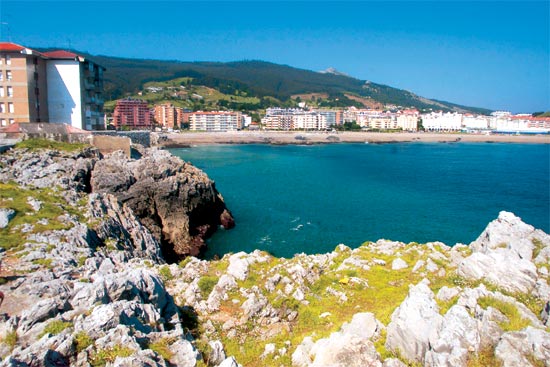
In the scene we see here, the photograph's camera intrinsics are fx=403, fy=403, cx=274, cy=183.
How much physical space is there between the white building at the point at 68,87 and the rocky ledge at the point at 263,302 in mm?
22753

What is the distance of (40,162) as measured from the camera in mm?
29359

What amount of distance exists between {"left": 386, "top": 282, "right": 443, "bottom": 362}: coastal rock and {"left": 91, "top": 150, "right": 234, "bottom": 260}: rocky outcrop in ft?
77.6

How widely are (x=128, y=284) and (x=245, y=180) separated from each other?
176 feet

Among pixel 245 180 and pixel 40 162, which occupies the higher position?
pixel 40 162

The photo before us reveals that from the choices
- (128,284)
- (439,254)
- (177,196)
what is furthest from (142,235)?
(439,254)

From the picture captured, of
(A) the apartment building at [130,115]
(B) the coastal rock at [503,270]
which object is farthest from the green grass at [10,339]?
(A) the apartment building at [130,115]

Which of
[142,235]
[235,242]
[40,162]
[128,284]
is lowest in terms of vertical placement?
[235,242]

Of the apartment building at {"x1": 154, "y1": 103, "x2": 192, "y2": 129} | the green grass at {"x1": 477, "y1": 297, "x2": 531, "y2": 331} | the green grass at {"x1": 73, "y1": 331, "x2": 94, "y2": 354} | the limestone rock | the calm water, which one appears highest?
the apartment building at {"x1": 154, "y1": 103, "x2": 192, "y2": 129}

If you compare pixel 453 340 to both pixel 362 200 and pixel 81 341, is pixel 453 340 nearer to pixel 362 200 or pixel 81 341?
pixel 81 341

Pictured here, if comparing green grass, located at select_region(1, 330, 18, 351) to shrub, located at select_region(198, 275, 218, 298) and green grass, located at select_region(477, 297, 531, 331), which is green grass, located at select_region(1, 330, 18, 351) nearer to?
shrub, located at select_region(198, 275, 218, 298)

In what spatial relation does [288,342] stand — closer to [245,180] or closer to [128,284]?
[128,284]

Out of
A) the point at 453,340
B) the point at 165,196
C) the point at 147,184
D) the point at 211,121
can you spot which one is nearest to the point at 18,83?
the point at 147,184

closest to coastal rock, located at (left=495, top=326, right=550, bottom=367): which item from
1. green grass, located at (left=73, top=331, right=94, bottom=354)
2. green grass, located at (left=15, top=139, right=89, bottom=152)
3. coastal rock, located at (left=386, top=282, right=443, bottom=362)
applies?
coastal rock, located at (left=386, top=282, right=443, bottom=362)

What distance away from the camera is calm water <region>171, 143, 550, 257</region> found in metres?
36.3
